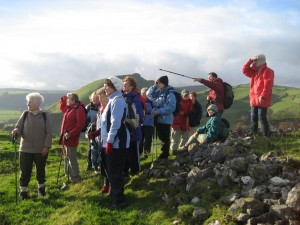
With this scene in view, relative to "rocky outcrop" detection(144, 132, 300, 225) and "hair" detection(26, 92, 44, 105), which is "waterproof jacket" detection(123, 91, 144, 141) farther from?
"hair" detection(26, 92, 44, 105)

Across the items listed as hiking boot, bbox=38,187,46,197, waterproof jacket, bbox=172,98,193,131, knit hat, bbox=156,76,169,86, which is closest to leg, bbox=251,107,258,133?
waterproof jacket, bbox=172,98,193,131

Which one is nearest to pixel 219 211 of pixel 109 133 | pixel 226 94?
pixel 109 133

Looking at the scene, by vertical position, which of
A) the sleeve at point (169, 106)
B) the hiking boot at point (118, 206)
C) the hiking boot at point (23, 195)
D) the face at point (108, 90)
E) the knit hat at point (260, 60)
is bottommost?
the hiking boot at point (23, 195)

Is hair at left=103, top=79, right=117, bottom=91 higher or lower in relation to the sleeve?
higher

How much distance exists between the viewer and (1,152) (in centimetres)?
2147

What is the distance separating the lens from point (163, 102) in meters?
12.7

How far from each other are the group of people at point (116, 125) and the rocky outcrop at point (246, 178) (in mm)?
1220

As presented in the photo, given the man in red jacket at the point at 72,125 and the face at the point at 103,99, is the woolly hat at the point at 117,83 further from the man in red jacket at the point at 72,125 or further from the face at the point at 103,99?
the man in red jacket at the point at 72,125

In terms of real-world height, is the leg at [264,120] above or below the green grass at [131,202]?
above

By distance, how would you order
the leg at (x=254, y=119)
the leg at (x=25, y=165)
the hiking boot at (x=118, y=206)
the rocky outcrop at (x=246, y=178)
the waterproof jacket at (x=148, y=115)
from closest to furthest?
the rocky outcrop at (x=246, y=178)
the hiking boot at (x=118, y=206)
the leg at (x=25, y=165)
the waterproof jacket at (x=148, y=115)
the leg at (x=254, y=119)

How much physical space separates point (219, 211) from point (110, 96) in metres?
4.11

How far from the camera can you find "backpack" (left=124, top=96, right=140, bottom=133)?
33.6 ft

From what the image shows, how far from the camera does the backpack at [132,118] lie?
10.2m

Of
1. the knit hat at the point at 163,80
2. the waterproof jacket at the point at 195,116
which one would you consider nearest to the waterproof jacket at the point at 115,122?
the knit hat at the point at 163,80
